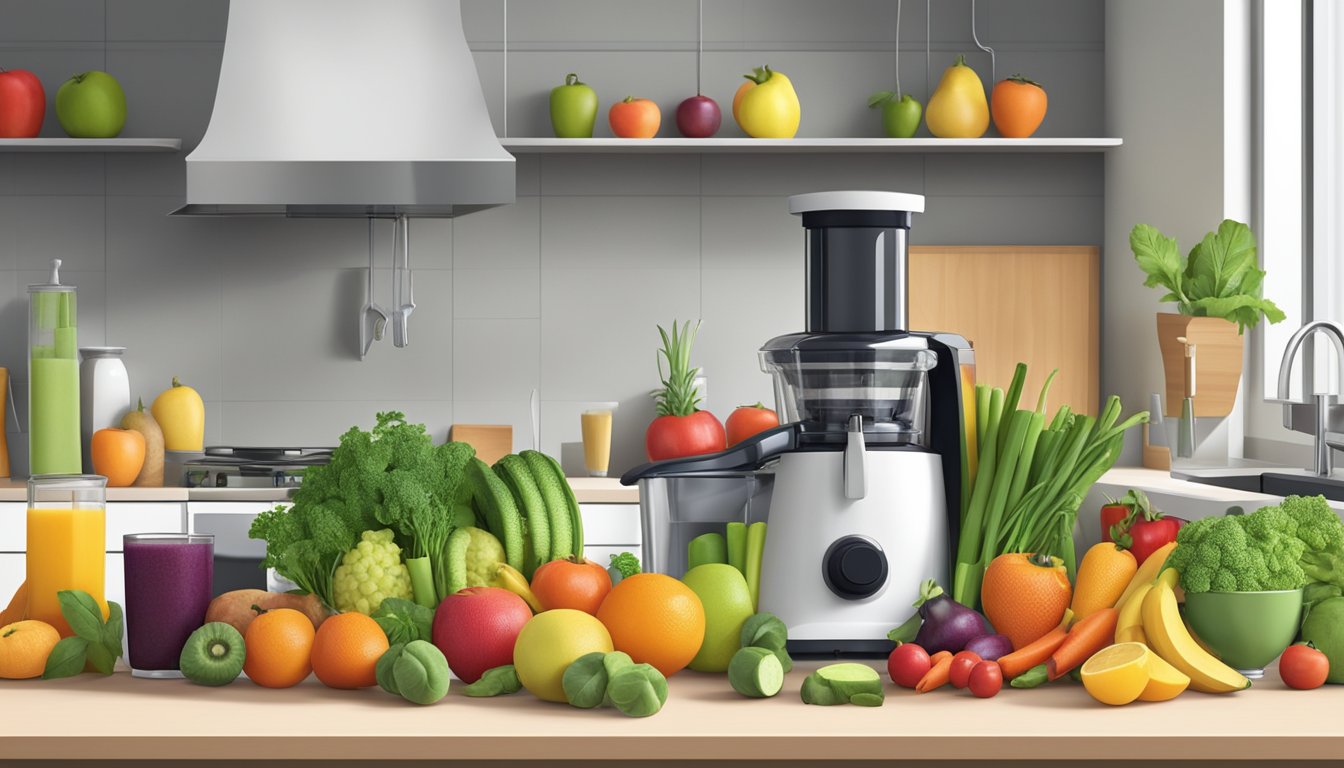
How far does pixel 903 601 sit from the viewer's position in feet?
4.38

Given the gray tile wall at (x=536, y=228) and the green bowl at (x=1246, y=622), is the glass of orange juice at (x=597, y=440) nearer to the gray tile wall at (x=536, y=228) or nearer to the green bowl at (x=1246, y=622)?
the gray tile wall at (x=536, y=228)

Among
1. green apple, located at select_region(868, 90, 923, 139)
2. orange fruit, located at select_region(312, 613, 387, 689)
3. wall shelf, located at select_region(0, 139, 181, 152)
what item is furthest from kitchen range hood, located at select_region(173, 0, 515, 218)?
orange fruit, located at select_region(312, 613, 387, 689)

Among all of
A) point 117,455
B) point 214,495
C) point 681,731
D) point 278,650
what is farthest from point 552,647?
point 117,455

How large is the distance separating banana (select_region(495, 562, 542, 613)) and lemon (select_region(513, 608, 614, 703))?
11cm

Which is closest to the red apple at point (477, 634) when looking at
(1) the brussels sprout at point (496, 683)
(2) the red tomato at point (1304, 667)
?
(1) the brussels sprout at point (496, 683)

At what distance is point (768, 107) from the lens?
364cm

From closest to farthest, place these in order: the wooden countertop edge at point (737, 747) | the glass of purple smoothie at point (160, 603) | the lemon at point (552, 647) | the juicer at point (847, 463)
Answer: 1. the wooden countertop edge at point (737, 747)
2. the lemon at point (552, 647)
3. the glass of purple smoothie at point (160, 603)
4. the juicer at point (847, 463)

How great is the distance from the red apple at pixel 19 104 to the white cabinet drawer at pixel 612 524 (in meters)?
1.91

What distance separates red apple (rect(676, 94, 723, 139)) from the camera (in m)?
3.69

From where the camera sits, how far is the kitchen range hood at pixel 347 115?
10.5 ft

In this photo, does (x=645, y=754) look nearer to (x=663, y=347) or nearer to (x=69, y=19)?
(x=663, y=347)

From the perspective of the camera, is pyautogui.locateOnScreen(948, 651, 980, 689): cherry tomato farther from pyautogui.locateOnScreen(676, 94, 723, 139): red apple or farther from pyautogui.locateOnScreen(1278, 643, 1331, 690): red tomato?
pyautogui.locateOnScreen(676, 94, 723, 139): red apple

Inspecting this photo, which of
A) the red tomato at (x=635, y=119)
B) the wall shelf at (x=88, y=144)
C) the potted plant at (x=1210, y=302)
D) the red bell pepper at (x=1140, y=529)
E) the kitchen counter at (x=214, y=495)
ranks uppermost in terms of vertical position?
the red tomato at (x=635, y=119)

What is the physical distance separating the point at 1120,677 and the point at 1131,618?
0.38ft
